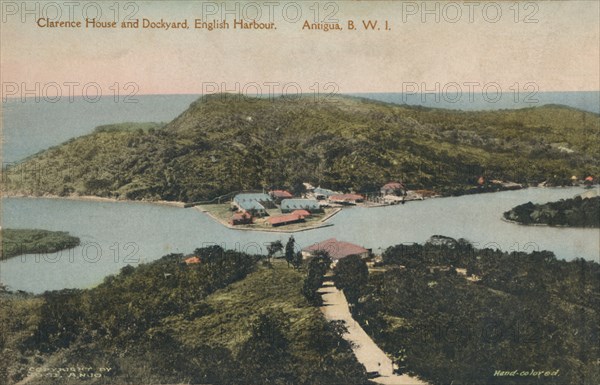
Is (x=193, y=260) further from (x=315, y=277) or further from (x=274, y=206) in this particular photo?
(x=315, y=277)

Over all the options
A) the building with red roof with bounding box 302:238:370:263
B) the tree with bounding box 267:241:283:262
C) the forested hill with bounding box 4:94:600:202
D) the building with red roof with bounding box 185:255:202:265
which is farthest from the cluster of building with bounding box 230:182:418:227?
the building with red roof with bounding box 185:255:202:265

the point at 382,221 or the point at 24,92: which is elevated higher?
the point at 24,92

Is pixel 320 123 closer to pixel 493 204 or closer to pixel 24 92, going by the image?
pixel 493 204

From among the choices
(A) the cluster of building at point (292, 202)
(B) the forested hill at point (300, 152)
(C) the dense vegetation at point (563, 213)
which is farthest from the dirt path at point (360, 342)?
(C) the dense vegetation at point (563, 213)

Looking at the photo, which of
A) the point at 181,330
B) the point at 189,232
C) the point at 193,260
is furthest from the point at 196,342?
the point at 189,232

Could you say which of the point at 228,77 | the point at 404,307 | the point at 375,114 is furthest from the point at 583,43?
the point at 228,77

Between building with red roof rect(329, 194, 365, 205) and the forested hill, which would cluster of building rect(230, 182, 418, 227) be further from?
the forested hill
